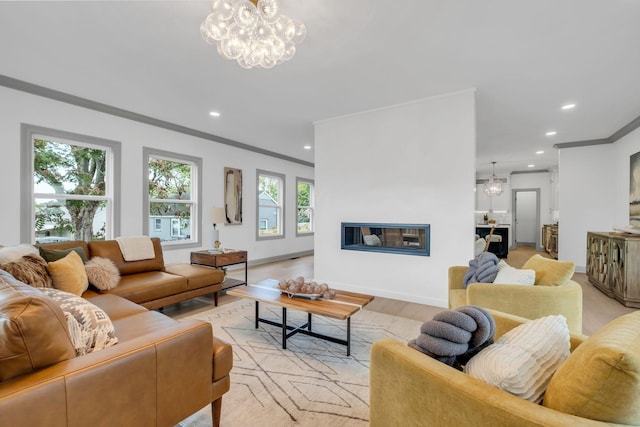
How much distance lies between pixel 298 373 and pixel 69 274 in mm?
2013

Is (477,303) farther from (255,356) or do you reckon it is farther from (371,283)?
(371,283)

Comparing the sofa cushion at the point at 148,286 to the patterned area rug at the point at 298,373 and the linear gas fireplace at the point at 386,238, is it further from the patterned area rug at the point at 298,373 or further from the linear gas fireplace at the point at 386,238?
the linear gas fireplace at the point at 386,238

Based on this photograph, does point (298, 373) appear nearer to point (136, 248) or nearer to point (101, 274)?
point (101, 274)

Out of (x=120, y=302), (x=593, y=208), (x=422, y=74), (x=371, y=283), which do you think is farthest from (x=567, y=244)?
(x=120, y=302)

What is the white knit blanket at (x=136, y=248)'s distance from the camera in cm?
337

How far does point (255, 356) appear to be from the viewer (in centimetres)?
237

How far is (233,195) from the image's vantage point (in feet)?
19.2

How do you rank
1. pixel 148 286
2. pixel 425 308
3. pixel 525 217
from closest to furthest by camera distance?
1. pixel 148 286
2. pixel 425 308
3. pixel 525 217

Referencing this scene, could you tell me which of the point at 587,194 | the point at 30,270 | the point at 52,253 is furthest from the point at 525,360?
the point at 587,194

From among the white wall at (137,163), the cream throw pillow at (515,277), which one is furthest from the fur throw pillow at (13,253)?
the cream throw pillow at (515,277)

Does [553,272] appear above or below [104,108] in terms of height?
below

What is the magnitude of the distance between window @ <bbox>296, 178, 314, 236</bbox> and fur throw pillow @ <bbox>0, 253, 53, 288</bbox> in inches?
222

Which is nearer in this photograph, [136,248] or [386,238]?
[136,248]

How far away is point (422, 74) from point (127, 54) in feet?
9.40
